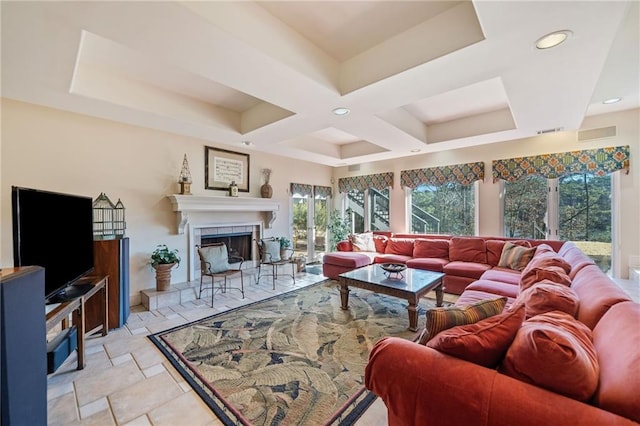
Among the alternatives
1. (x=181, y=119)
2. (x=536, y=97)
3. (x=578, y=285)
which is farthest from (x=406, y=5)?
(x=181, y=119)

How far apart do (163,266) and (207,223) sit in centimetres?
104

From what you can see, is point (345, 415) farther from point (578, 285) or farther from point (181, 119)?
point (181, 119)

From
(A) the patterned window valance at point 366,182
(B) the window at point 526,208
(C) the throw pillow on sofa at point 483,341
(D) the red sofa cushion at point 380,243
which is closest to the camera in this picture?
(C) the throw pillow on sofa at point 483,341

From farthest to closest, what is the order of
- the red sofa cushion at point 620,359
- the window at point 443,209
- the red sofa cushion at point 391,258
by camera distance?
the window at point 443,209
the red sofa cushion at point 391,258
the red sofa cushion at point 620,359

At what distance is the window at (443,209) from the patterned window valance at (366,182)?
611 millimetres

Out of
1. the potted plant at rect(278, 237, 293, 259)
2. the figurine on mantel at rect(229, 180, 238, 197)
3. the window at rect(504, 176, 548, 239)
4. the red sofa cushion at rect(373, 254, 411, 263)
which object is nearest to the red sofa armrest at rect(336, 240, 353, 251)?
the red sofa cushion at rect(373, 254, 411, 263)

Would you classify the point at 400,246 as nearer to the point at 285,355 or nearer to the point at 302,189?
the point at 302,189

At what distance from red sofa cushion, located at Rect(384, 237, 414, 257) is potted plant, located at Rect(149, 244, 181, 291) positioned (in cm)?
377

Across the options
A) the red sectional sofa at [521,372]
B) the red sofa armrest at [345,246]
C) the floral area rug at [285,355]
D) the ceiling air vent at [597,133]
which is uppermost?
the ceiling air vent at [597,133]

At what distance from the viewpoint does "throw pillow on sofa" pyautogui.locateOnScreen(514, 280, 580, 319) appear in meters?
1.55

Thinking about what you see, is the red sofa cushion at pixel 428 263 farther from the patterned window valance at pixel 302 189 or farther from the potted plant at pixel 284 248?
the patterned window valance at pixel 302 189

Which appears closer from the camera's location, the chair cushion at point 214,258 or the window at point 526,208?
the chair cushion at point 214,258

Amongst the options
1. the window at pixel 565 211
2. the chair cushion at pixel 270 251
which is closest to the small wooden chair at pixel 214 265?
the chair cushion at pixel 270 251

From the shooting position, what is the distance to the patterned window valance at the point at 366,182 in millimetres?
6039
